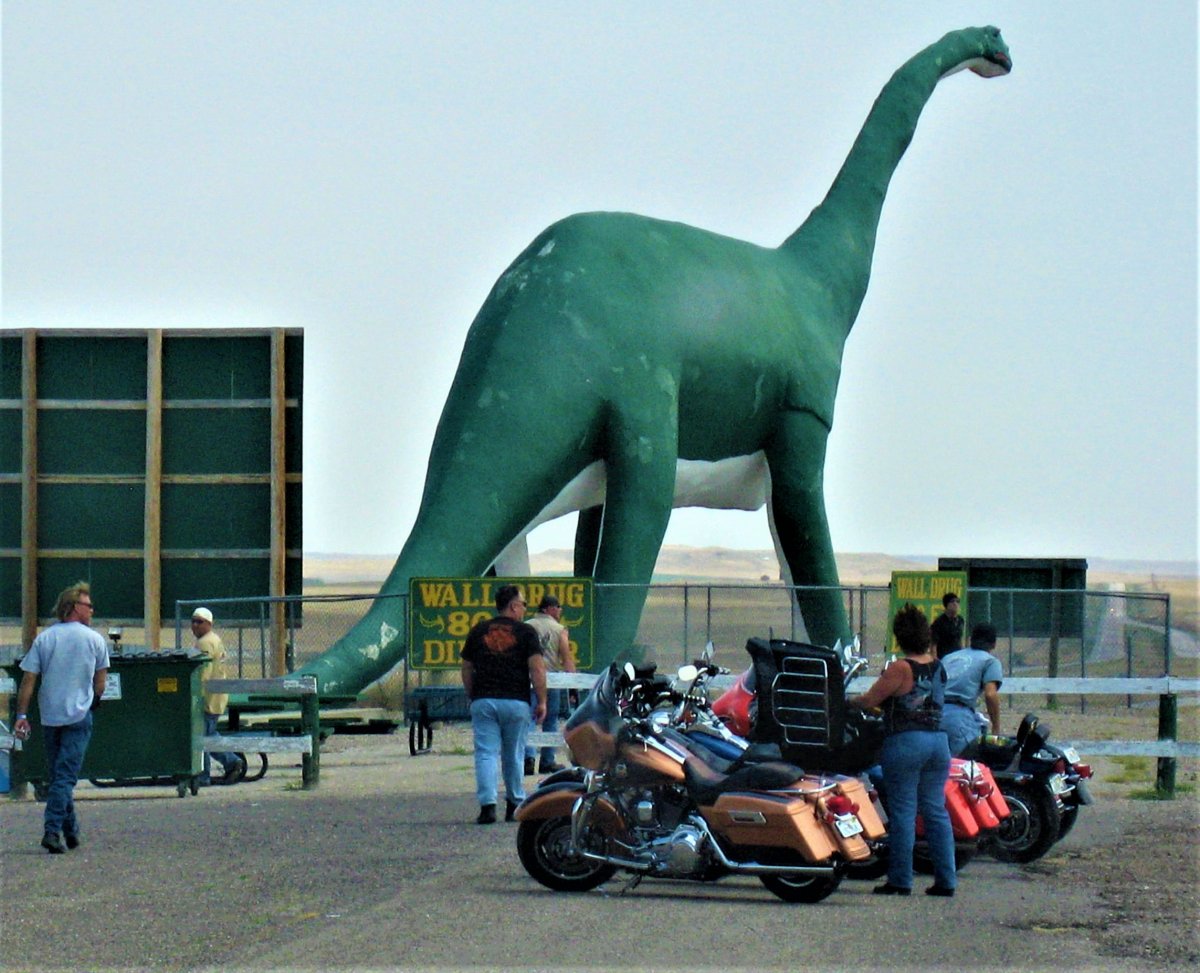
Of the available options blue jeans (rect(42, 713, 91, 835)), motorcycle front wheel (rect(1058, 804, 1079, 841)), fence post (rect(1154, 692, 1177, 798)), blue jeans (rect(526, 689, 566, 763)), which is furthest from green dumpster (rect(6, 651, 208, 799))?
fence post (rect(1154, 692, 1177, 798))

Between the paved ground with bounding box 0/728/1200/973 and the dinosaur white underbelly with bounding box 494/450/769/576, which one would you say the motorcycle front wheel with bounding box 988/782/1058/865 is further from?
the dinosaur white underbelly with bounding box 494/450/769/576

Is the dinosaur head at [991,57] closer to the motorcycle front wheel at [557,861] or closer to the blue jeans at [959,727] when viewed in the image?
the blue jeans at [959,727]

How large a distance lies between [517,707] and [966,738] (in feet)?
9.96

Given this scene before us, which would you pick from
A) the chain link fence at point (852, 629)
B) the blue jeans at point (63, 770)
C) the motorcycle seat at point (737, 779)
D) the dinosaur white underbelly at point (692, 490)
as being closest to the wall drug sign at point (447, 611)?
the chain link fence at point (852, 629)

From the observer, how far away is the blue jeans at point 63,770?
12281 mm

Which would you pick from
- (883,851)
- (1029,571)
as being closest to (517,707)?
(883,851)

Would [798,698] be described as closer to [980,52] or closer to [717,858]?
[717,858]

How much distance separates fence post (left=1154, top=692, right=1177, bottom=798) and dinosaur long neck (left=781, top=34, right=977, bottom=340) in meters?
8.47

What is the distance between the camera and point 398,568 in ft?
62.7

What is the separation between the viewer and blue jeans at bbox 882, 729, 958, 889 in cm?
1080

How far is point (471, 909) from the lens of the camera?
393 inches

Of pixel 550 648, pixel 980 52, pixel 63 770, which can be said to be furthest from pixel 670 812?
pixel 980 52

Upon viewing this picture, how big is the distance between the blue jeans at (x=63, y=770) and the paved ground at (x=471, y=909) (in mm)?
196

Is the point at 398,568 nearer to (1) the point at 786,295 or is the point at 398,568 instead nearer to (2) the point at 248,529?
(2) the point at 248,529
